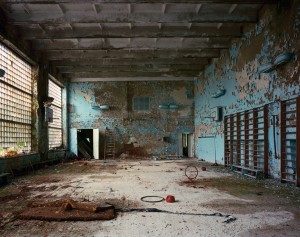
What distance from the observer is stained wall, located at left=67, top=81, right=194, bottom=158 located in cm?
1778

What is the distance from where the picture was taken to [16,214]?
4383 mm

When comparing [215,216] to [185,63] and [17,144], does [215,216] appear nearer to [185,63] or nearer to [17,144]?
[17,144]

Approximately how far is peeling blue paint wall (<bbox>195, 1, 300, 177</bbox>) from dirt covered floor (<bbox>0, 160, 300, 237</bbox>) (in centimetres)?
245

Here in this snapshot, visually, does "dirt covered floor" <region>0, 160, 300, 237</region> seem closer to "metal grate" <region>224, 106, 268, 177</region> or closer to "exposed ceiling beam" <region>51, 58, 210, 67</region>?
"metal grate" <region>224, 106, 268, 177</region>

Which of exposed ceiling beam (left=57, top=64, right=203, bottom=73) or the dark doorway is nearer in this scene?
exposed ceiling beam (left=57, top=64, right=203, bottom=73)

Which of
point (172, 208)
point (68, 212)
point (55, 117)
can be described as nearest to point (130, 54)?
point (55, 117)

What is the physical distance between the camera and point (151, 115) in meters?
18.0

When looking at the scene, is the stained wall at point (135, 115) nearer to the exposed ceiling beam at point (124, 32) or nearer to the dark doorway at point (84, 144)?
the dark doorway at point (84, 144)

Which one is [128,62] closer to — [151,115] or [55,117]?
[151,115]

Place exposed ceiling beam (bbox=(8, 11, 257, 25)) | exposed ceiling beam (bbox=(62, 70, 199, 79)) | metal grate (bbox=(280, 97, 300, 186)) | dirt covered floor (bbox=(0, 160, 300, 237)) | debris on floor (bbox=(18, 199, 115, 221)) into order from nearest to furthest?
dirt covered floor (bbox=(0, 160, 300, 237)) < debris on floor (bbox=(18, 199, 115, 221)) < metal grate (bbox=(280, 97, 300, 186)) < exposed ceiling beam (bbox=(8, 11, 257, 25)) < exposed ceiling beam (bbox=(62, 70, 199, 79))

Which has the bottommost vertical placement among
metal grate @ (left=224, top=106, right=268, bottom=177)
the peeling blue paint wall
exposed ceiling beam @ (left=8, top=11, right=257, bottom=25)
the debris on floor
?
the debris on floor

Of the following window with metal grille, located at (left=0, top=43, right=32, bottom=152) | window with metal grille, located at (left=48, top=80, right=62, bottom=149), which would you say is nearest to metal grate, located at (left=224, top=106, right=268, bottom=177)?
window with metal grille, located at (left=0, top=43, right=32, bottom=152)

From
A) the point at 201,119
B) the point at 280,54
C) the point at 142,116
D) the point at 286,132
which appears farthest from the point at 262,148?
the point at 142,116

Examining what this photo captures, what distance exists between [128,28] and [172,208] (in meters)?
7.14
